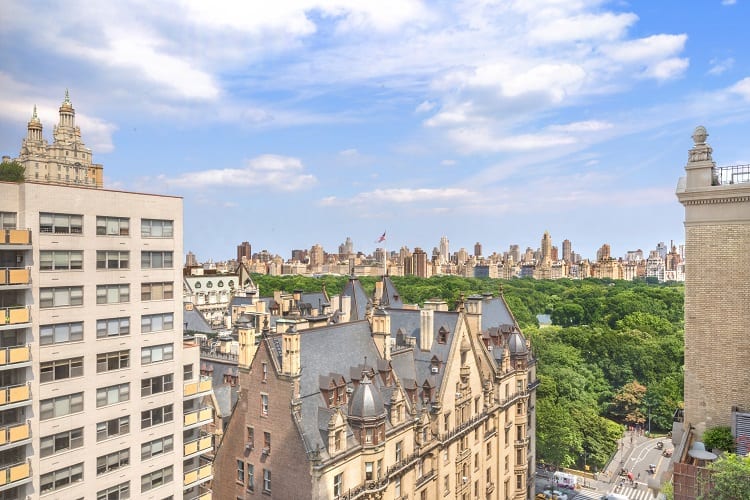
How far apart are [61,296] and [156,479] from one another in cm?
1618

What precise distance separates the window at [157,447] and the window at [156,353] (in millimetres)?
6160

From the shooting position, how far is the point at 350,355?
45.6 m

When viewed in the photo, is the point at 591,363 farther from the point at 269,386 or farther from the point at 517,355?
the point at 269,386

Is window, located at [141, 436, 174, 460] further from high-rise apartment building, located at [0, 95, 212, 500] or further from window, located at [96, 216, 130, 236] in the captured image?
window, located at [96, 216, 130, 236]

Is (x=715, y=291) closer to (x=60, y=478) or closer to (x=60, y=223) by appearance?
(x=60, y=223)

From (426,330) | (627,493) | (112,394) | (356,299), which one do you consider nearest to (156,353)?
(112,394)

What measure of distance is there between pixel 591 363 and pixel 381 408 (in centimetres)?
8913

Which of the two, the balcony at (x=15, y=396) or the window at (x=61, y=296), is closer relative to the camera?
the balcony at (x=15, y=396)

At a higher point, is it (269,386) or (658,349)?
(269,386)

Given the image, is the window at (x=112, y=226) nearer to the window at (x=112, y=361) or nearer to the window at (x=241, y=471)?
the window at (x=112, y=361)

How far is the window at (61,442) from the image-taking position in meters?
33.0

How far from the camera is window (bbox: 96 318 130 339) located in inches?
1415

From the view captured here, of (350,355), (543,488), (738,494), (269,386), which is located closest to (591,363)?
(543,488)

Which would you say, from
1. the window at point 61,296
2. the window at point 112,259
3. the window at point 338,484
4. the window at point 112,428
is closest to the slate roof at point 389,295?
the window at point 338,484
